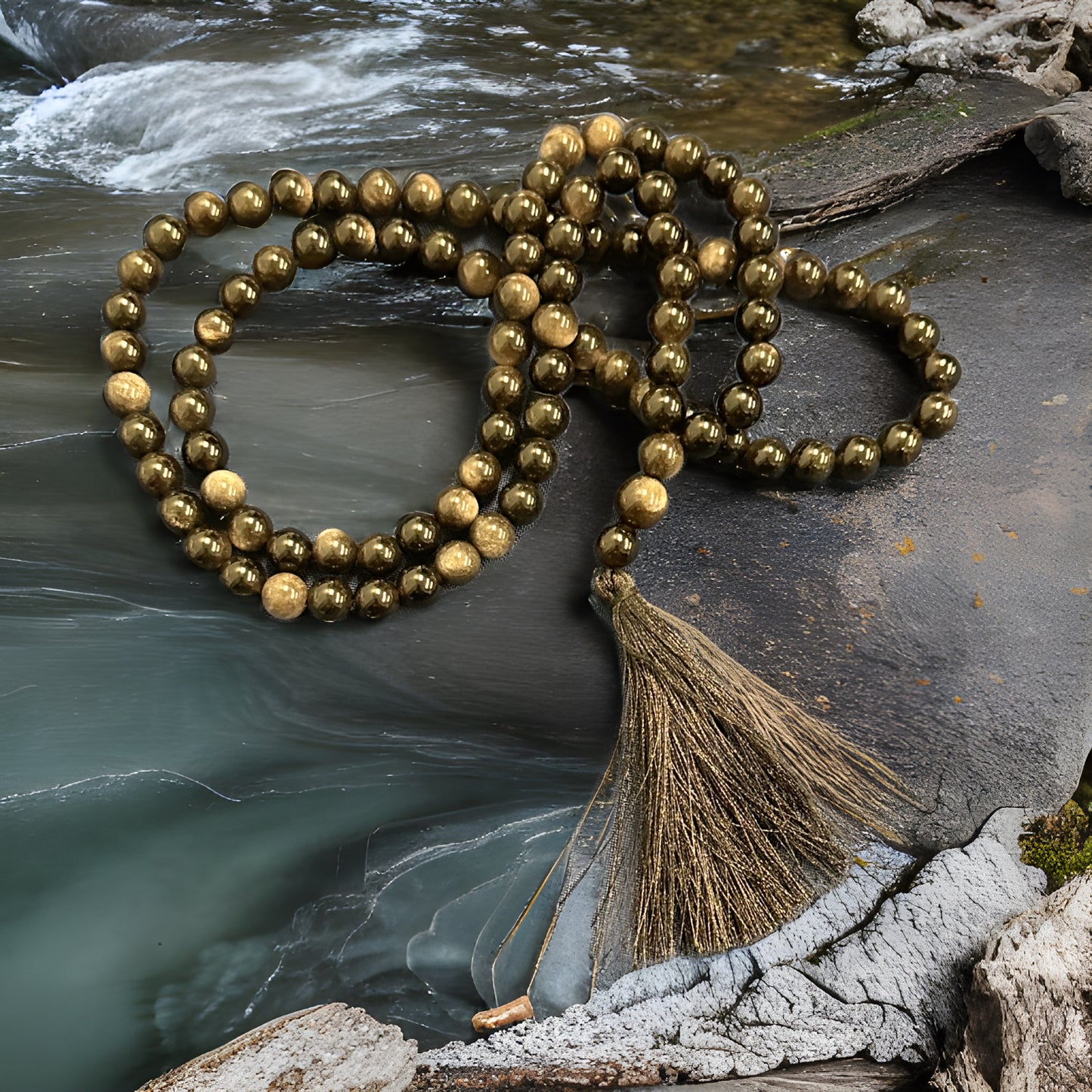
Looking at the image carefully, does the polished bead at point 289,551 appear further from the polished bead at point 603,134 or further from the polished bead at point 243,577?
the polished bead at point 603,134

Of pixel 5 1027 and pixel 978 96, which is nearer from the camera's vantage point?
pixel 5 1027

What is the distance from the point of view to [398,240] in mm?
944

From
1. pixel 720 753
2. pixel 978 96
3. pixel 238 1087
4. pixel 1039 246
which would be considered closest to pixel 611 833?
pixel 720 753

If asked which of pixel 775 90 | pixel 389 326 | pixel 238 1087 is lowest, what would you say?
pixel 238 1087

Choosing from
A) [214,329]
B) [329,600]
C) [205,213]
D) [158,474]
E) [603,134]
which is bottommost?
[329,600]

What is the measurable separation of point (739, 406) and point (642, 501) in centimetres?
14

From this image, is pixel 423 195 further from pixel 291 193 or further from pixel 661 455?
pixel 661 455

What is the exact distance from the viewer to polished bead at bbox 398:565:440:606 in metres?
0.90

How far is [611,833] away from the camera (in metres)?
0.88

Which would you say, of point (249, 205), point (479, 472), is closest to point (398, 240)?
point (249, 205)

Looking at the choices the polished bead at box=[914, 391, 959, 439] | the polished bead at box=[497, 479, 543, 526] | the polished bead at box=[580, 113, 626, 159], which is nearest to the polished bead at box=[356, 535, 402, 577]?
the polished bead at box=[497, 479, 543, 526]

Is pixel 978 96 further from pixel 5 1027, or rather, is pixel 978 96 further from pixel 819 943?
pixel 5 1027

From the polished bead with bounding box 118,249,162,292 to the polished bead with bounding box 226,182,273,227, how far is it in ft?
0.29

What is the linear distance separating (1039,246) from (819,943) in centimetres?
79
